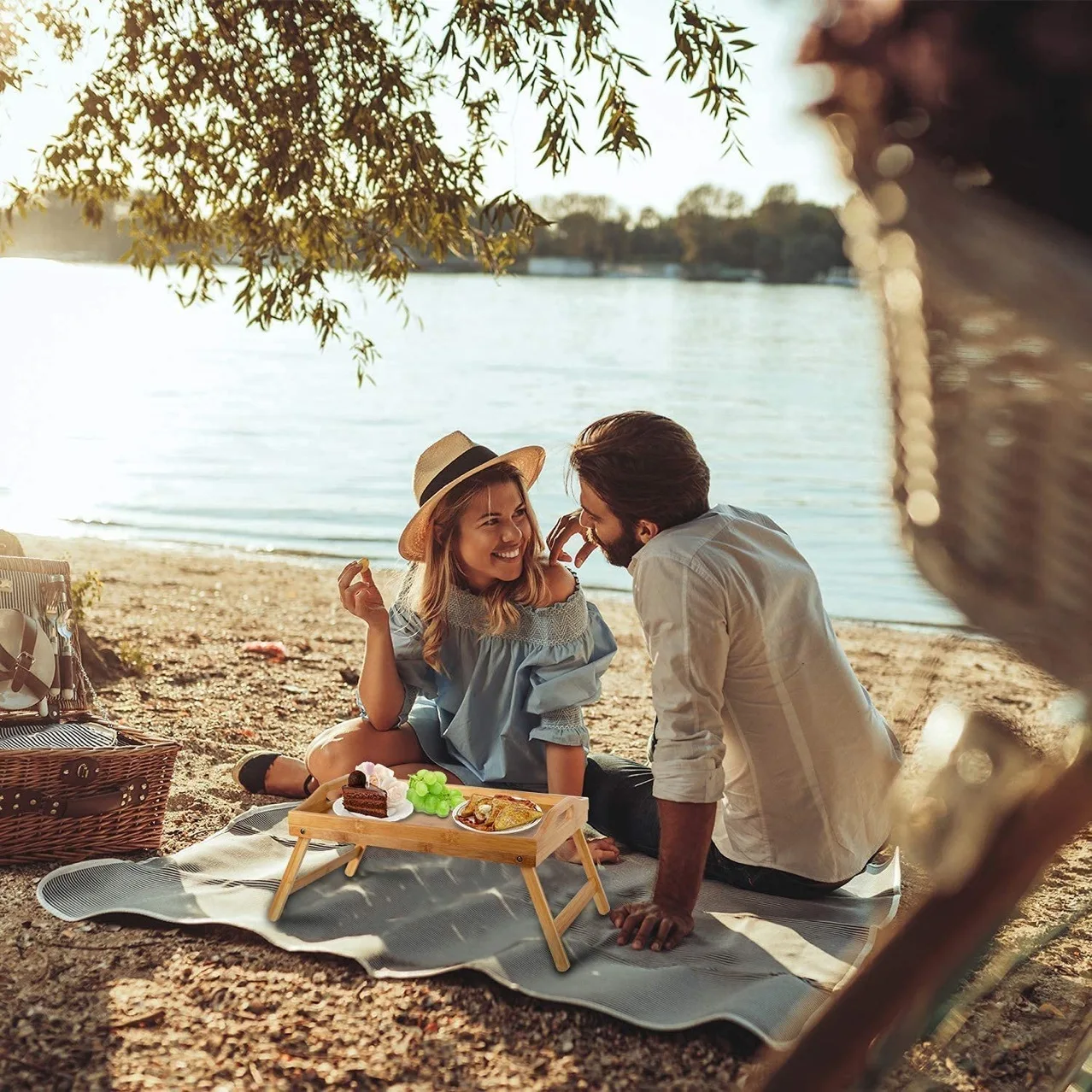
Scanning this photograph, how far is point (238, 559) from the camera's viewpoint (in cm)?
1187

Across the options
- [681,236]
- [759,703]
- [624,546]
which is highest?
[681,236]

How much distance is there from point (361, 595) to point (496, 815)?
1.03m

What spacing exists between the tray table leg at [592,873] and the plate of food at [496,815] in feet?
0.60

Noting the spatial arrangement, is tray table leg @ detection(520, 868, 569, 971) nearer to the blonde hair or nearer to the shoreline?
the blonde hair

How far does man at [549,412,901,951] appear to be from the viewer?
2.96 meters

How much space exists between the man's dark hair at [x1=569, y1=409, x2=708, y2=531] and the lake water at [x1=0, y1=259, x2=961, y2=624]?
542 millimetres

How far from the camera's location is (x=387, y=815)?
3.18 m

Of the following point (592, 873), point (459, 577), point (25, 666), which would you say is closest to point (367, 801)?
point (592, 873)

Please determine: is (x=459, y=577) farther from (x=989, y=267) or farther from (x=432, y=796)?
(x=989, y=267)

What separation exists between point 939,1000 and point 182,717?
15.7 ft

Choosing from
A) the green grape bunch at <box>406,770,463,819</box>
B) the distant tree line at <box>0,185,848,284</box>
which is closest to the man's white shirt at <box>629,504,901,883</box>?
the green grape bunch at <box>406,770,463,819</box>

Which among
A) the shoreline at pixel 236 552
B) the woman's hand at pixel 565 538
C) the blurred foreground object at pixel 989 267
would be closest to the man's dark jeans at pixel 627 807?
the woman's hand at pixel 565 538

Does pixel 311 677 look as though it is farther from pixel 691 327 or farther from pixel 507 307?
pixel 507 307

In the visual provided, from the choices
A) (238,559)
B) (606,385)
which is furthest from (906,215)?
(606,385)
